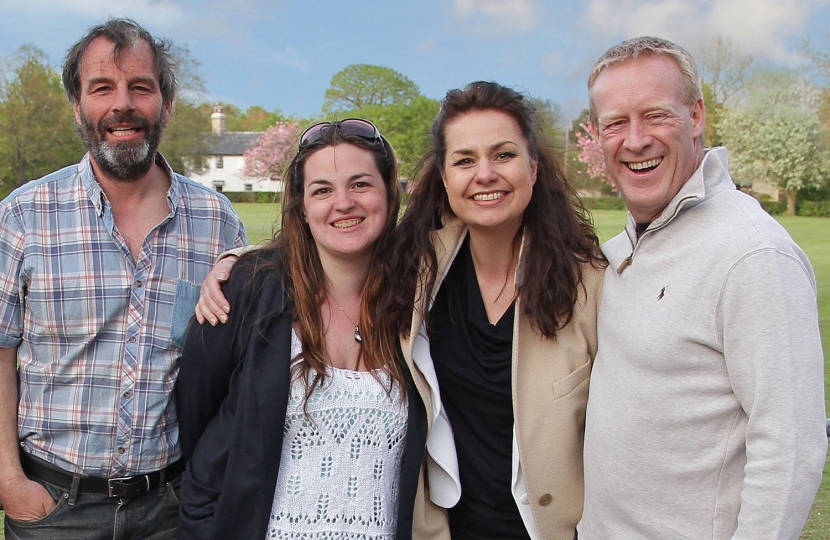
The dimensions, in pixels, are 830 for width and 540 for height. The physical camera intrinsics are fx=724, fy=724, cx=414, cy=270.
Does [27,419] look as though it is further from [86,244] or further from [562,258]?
[562,258]

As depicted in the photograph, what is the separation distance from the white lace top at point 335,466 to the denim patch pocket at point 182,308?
2.00 ft

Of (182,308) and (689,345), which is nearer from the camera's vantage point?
(689,345)

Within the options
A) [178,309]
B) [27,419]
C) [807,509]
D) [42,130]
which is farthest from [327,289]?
[42,130]

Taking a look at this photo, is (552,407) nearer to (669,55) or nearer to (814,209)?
(669,55)

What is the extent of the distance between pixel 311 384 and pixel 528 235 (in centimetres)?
114

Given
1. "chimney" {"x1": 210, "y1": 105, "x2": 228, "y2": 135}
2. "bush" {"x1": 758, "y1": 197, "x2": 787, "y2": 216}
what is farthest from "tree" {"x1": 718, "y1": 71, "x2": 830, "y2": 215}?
"chimney" {"x1": 210, "y1": 105, "x2": 228, "y2": 135}

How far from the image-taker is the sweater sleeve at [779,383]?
2.04 metres

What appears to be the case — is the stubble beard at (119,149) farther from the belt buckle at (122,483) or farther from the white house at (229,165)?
the white house at (229,165)

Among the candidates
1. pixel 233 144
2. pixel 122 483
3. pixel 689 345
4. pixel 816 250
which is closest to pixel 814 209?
pixel 816 250

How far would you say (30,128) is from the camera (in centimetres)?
4981

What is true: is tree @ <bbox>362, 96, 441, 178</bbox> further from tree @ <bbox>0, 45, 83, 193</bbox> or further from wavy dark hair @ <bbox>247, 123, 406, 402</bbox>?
wavy dark hair @ <bbox>247, 123, 406, 402</bbox>

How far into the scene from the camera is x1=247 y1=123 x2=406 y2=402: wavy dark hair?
2971 millimetres

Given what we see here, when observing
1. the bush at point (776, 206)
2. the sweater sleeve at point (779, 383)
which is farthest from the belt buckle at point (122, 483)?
the bush at point (776, 206)

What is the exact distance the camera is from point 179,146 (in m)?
56.8
